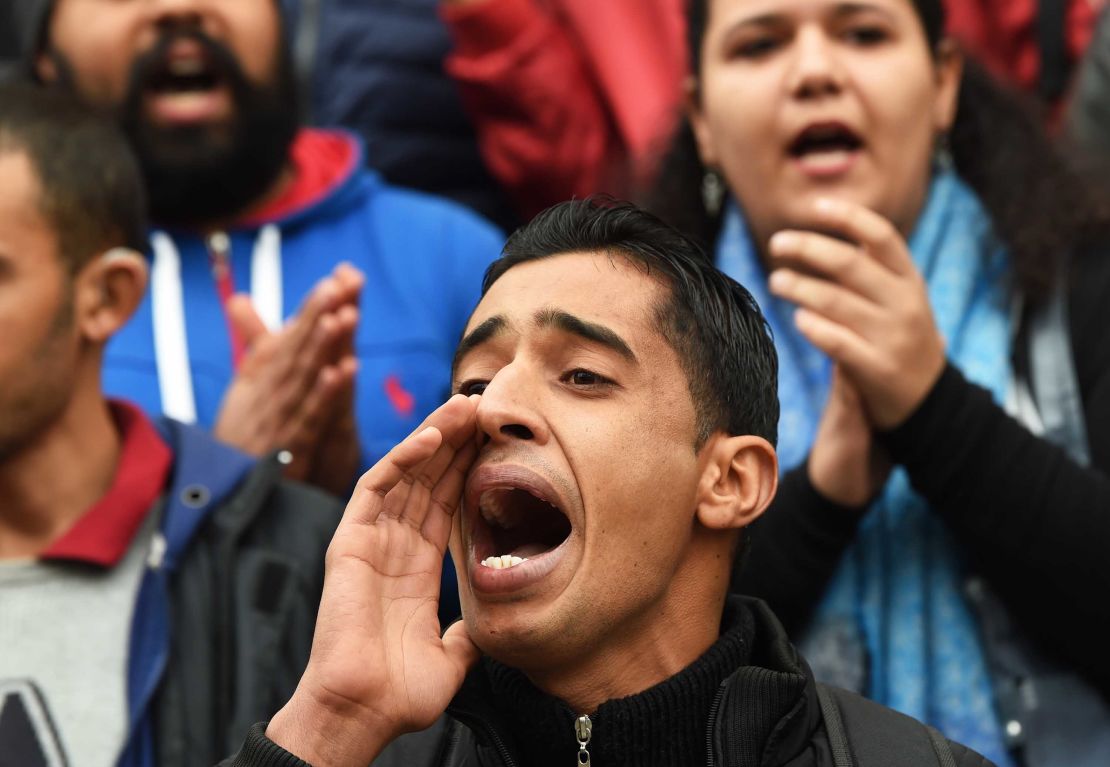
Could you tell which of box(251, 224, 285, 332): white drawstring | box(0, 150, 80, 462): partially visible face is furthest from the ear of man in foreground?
box(251, 224, 285, 332): white drawstring

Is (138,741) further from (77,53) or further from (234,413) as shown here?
(77,53)

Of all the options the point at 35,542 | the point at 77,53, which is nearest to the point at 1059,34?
the point at 77,53

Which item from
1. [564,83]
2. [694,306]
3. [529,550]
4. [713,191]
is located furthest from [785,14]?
[529,550]

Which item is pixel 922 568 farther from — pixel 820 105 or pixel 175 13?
pixel 175 13

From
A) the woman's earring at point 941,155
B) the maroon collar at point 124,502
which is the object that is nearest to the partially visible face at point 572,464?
the maroon collar at point 124,502

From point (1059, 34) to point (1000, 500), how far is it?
1.96m

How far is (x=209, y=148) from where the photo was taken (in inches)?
170

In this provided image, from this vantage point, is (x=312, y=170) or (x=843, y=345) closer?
(x=843, y=345)

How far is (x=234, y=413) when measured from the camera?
380cm

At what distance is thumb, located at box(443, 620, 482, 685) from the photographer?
2551 millimetres

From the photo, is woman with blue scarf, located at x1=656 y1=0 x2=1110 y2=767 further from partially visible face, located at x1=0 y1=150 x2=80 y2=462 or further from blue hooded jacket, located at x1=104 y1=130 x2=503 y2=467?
partially visible face, located at x1=0 y1=150 x2=80 y2=462

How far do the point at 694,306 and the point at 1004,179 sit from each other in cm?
143

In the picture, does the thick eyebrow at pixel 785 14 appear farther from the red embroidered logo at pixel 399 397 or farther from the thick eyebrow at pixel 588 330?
the thick eyebrow at pixel 588 330

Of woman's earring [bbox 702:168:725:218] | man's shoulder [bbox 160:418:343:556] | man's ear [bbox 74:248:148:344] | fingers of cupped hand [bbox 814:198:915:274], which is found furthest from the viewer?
woman's earring [bbox 702:168:725:218]
